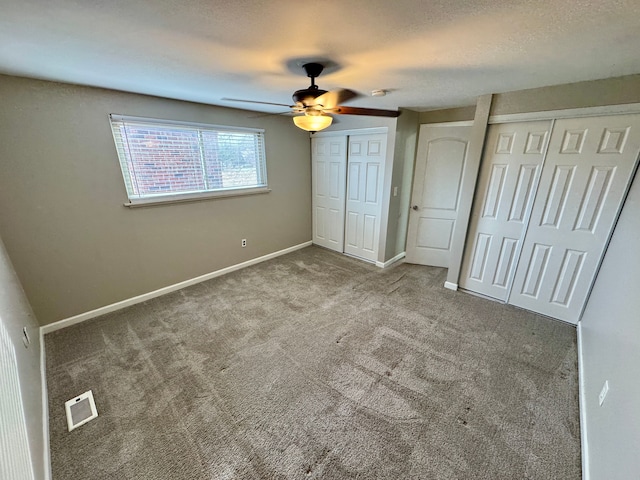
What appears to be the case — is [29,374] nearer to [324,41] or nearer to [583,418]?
[324,41]

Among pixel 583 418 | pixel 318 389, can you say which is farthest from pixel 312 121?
pixel 583 418

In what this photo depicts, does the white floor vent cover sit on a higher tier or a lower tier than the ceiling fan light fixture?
lower

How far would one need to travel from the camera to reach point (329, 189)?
14.4 feet

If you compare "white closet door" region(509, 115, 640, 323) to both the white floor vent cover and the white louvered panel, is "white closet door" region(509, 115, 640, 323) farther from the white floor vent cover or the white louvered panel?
the white floor vent cover

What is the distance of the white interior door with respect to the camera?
11.3 feet

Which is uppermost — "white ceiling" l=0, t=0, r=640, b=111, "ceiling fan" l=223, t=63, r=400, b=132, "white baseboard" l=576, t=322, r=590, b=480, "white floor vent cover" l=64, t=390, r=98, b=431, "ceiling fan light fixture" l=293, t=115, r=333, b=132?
"white ceiling" l=0, t=0, r=640, b=111

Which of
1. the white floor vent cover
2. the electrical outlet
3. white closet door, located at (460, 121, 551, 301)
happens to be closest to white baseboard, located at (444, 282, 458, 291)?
white closet door, located at (460, 121, 551, 301)

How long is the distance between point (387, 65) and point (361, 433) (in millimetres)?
2431

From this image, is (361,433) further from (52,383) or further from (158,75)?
(158,75)

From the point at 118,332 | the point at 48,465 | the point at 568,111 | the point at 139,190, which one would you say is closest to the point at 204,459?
the point at 48,465

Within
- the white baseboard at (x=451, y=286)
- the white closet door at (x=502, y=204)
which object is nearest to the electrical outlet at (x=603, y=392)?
the white closet door at (x=502, y=204)

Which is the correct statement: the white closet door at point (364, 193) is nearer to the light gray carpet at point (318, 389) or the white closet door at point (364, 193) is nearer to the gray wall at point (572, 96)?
the light gray carpet at point (318, 389)

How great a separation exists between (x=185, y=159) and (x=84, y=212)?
3.79ft

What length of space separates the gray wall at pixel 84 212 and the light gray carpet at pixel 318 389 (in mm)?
410
